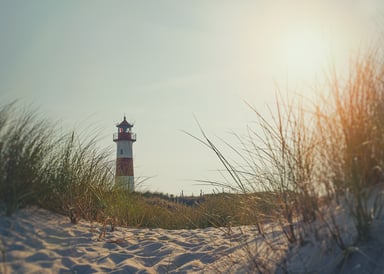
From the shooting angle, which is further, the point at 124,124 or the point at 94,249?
the point at 124,124

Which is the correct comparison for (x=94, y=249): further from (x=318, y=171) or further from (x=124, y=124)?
(x=124, y=124)

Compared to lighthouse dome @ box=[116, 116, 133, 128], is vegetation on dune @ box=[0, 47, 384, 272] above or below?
below

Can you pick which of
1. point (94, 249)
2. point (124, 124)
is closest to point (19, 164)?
point (94, 249)

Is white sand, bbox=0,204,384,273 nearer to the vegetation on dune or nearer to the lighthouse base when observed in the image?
the vegetation on dune

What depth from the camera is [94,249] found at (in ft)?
13.4

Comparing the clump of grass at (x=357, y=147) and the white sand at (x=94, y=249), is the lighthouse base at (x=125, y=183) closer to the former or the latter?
the white sand at (x=94, y=249)

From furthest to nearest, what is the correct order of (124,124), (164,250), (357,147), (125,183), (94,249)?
(124,124) < (125,183) < (164,250) < (94,249) < (357,147)

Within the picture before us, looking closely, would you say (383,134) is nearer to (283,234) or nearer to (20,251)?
(283,234)

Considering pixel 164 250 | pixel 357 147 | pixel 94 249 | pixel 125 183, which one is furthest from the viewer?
pixel 125 183

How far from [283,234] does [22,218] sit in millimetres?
2373

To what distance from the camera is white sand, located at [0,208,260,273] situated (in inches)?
139

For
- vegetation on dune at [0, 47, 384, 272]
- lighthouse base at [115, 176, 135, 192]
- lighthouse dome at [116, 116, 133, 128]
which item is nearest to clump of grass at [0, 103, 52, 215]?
vegetation on dune at [0, 47, 384, 272]

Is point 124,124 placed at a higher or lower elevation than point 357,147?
higher

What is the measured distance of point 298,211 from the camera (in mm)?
3045
